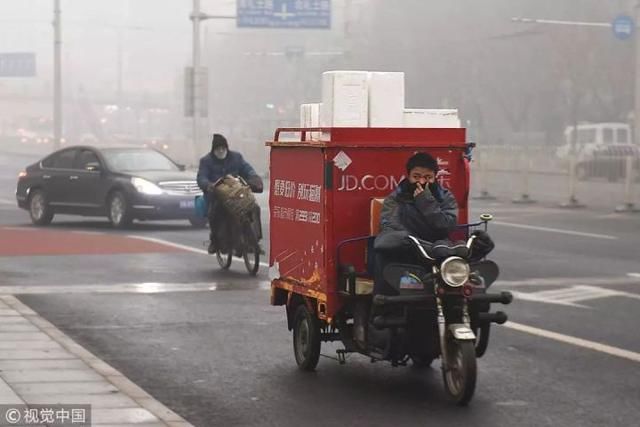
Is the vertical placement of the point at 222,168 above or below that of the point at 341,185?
below

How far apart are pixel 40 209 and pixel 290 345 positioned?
612 inches

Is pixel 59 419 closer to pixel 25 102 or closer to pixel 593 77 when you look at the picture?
pixel 593 77

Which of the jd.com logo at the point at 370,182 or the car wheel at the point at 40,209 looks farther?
the car wheel at the point at 40,209

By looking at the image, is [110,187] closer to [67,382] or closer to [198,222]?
[198,222]

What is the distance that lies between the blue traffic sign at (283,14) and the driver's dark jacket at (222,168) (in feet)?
113

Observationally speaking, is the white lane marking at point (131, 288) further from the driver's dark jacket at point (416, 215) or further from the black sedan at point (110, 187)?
the black sedan at point (110, 187)

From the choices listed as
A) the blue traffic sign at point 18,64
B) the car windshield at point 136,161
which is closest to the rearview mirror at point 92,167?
the car windshield at point 136,161

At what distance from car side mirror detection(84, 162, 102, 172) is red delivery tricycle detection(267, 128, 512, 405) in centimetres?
1534

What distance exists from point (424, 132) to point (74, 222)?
17.6 metres

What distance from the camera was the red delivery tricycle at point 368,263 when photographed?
8984mm

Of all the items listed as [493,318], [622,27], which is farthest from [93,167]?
[622,27]

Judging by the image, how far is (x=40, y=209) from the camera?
26.2m

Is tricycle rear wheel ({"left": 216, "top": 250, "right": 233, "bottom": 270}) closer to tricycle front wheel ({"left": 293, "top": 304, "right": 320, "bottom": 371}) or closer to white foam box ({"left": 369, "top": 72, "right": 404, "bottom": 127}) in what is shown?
tricycle front wheel ({"left": 293, "top": 304, "right": 320, "bottom": 371})

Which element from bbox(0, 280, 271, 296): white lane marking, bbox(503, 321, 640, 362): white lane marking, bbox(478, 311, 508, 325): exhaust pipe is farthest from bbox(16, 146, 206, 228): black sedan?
bbox(478, 311, 508, 325): exhaust pipe
